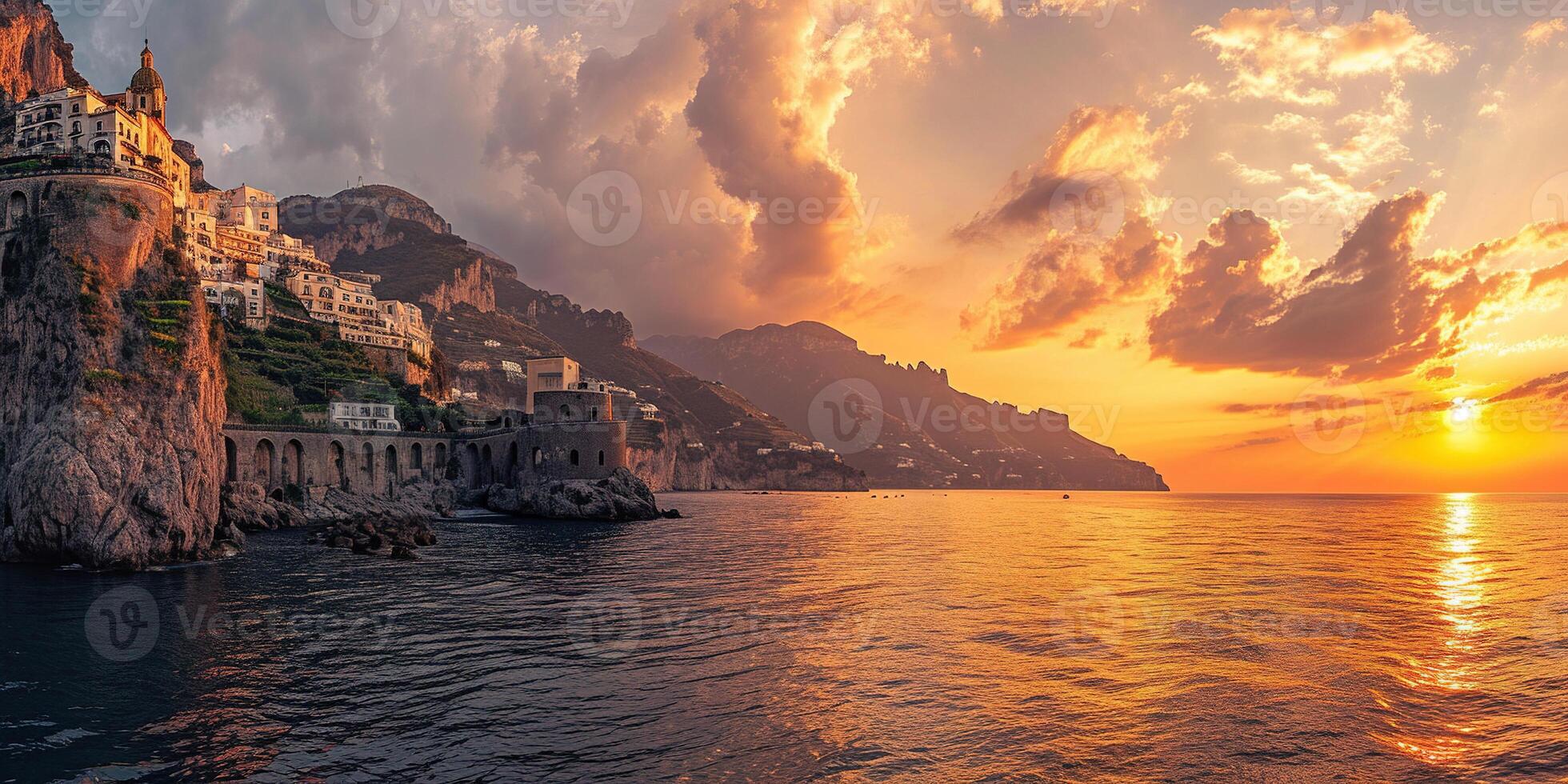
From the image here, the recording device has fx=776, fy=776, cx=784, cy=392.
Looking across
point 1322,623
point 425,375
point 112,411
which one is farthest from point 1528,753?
point 425,375

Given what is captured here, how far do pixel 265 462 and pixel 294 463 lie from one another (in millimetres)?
3553

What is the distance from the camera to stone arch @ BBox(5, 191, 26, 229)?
53844 mm

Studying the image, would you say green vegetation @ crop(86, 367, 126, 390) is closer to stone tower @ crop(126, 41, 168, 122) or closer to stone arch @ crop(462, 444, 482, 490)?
stone arch @ crop(462, 444, 482, 490)

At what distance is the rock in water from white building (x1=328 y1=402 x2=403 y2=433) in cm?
1772

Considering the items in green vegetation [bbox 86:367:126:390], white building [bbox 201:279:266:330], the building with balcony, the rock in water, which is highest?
the building with balcony

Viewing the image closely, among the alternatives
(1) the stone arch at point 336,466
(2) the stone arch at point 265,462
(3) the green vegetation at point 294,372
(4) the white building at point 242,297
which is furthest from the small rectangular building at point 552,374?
(2) the stone arch at point 265,462

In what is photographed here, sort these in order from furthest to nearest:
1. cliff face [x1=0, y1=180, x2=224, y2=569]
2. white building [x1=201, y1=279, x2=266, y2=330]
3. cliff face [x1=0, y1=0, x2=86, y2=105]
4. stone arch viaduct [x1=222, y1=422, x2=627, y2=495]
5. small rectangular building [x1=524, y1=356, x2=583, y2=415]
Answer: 1. small rectangular building [x1=524, y1=356, x2=583, y2=415]
2. cliff face [x1=0, y1=0, x2=86, y2=105]
3. white building [x1=201, y1=279, x2=266, y2=330]
4. stone arch viaduct [x1=222, y1=422, x2=627, y2=495]
5. cliff face [x1=0, y1=180, x2=224, y2=569]

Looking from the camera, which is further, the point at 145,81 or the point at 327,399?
the point at 145,81

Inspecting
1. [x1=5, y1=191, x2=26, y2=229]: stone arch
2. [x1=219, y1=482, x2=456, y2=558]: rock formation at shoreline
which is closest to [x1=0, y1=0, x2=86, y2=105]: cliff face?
[x1=5, y1=191, x2=26, y2=229]: stone arch

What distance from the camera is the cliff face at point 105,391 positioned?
44156 mm

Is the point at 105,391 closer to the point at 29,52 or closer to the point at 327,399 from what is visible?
the point at 327,399

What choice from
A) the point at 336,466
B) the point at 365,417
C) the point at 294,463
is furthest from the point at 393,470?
the point at 294,463

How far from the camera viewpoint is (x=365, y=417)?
320 ft

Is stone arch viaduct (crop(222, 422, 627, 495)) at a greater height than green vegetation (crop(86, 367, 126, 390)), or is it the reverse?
green vegetation (crop(86, 367, 126, 390))
